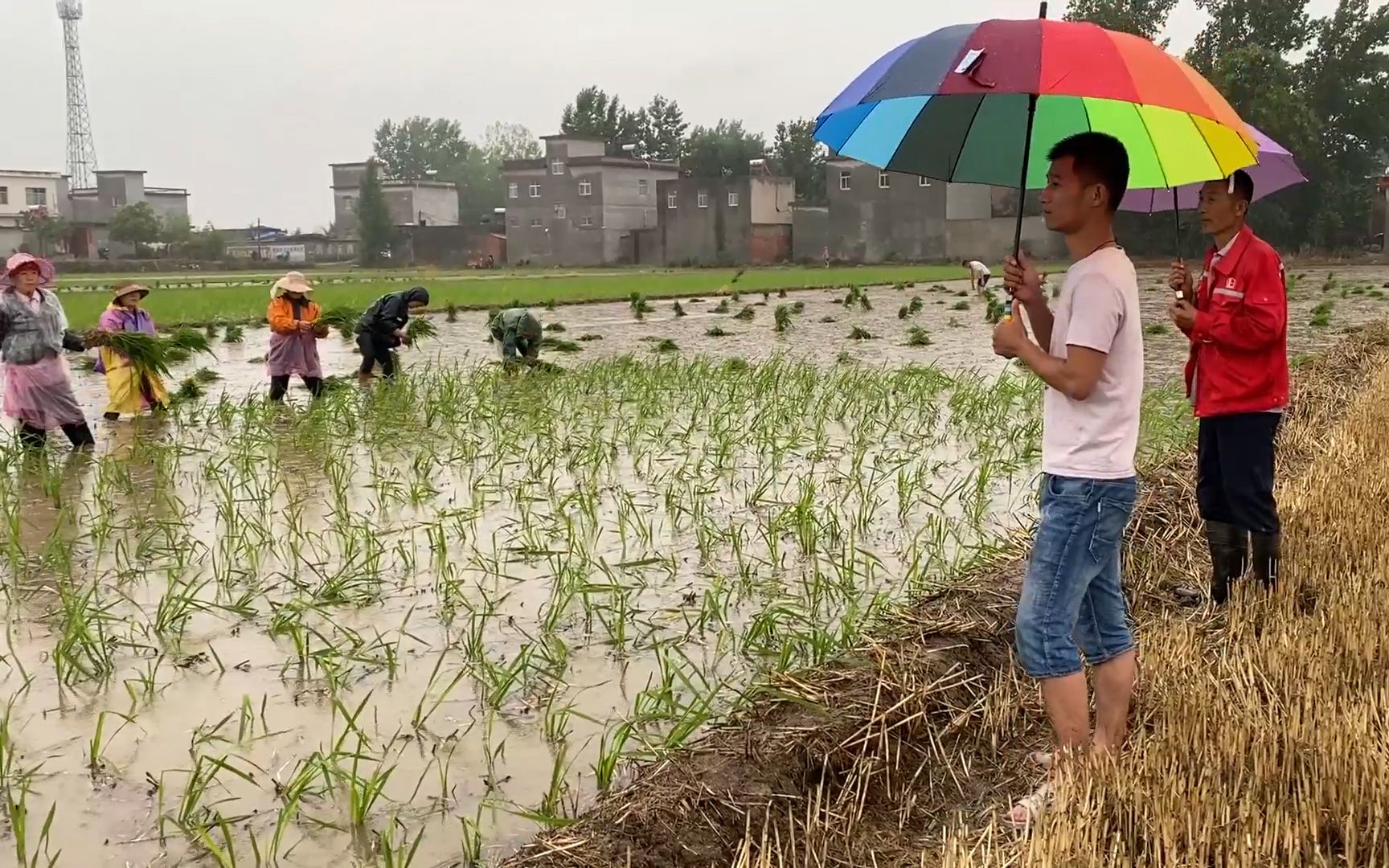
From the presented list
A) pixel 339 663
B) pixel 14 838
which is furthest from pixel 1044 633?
pixel 14 838

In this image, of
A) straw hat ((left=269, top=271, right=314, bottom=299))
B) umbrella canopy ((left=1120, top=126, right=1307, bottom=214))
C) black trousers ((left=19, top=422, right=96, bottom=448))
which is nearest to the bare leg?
umbrella canopy ((left=1120, top=126, right=1307, bottom=214))

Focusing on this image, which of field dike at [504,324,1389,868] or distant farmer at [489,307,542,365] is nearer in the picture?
field dike at [504,324,1389,868]

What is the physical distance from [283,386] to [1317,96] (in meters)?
38.0

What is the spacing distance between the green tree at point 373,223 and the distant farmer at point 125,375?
3995 centimetres

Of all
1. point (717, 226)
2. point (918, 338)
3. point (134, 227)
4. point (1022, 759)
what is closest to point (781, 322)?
point (918, 338)

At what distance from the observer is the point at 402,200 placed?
183ft

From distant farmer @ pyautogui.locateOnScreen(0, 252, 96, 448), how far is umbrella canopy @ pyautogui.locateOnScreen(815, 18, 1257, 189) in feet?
18.1

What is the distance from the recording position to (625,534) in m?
4.68

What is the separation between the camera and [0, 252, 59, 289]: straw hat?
21.4 feet

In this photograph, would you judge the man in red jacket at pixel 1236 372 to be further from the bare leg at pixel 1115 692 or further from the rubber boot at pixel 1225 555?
the bare leg at pixel 1115 692

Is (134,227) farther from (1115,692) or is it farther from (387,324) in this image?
(1115,692)

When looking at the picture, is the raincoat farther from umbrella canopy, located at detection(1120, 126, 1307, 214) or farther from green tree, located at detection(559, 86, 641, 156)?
green tree, located at detection(559, 86, 641, 156)

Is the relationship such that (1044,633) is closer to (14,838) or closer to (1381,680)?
(1381,680)

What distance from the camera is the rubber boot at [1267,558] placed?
346 cm
